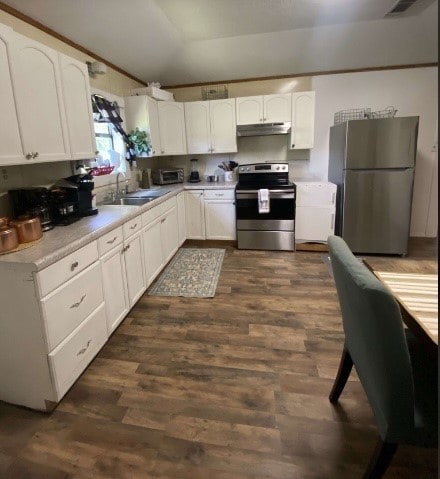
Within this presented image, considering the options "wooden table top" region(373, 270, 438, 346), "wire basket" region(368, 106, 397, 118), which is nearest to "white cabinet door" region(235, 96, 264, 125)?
"wire basket" region(368, 106, 397, 118)

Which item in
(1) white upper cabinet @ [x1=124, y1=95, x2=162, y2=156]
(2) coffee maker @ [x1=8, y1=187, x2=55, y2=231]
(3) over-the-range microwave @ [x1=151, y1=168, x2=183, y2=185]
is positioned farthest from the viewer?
(3) over-the-range microwave @ [x1=151, y1=168, x2=183, y2=185]

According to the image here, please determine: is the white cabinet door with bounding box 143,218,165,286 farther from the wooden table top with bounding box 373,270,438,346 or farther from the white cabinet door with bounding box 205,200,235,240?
the wooden table top with bounding box 373,270,438,346

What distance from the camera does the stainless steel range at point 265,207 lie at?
3.87 m

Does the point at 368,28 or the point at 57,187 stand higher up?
the point at 368,28

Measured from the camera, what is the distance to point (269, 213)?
3.98 metres

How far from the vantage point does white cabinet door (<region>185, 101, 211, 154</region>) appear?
4.25 meters

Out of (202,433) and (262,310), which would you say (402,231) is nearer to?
(262,310)

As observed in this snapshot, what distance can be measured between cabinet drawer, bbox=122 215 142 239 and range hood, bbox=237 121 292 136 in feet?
7.42

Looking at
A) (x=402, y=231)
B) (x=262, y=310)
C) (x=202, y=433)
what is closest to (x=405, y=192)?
(x=402, y=231)

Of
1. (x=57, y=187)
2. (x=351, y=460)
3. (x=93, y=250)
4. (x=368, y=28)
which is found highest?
(x=368, y=28)

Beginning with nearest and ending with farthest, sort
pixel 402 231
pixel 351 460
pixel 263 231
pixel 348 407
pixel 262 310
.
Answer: pixel 351 460, pixel 348 407, pixel 262 310, pixel 402 231, pixel 263 231

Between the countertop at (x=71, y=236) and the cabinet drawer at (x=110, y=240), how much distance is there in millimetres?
44

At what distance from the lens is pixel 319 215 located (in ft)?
12.8

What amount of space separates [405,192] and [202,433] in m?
3.39
